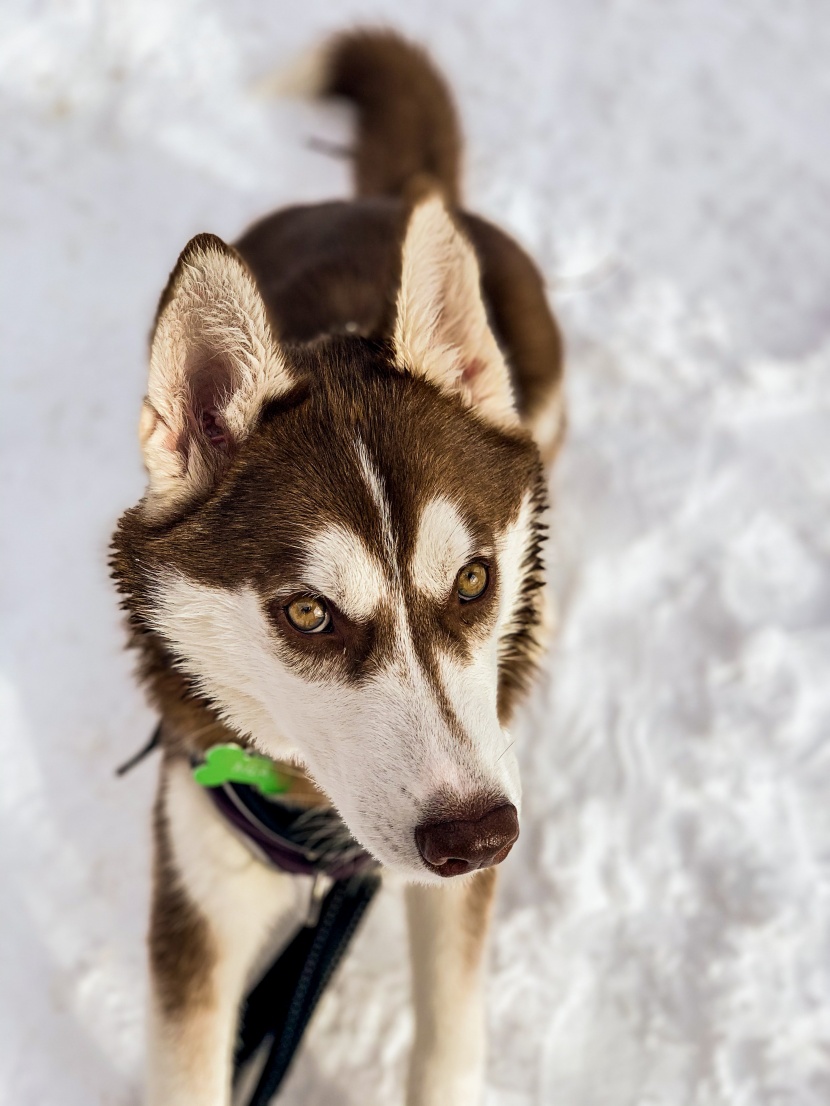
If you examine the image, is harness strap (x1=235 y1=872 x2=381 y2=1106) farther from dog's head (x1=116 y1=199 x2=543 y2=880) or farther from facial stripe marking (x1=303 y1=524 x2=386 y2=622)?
facial stripe marking (x1=303 y1=524 x2=386 y2=622)

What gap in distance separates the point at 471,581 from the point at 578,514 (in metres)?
1.42

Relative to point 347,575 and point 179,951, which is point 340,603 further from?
point 179,951

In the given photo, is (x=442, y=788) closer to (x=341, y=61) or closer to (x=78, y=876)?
(x=78, y=876)

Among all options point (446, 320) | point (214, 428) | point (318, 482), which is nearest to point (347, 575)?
point (318, 482)

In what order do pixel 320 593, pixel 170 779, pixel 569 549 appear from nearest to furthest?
pixel 320 593
pixel 170 779
pixel 569 549

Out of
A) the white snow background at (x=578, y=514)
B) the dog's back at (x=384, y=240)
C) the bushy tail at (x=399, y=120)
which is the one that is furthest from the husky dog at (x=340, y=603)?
the bushy tail at (x=399, y=120)

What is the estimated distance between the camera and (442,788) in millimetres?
1347

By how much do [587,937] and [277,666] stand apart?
3.83 feet

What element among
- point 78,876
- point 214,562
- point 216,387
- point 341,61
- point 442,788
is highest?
point 341,61

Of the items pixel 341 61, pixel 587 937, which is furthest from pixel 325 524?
pixel 341 61

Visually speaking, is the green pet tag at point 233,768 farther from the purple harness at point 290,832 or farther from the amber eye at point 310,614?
the amber eye at point 310,614

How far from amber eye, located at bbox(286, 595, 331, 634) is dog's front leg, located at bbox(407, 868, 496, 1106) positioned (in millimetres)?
681

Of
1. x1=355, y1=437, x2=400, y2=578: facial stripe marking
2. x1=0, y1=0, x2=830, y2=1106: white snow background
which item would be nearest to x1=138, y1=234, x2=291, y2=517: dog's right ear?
x1=355, y1=437, x2=400, y2=578: facial stripe marking

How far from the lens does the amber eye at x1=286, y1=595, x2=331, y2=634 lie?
1464mm
